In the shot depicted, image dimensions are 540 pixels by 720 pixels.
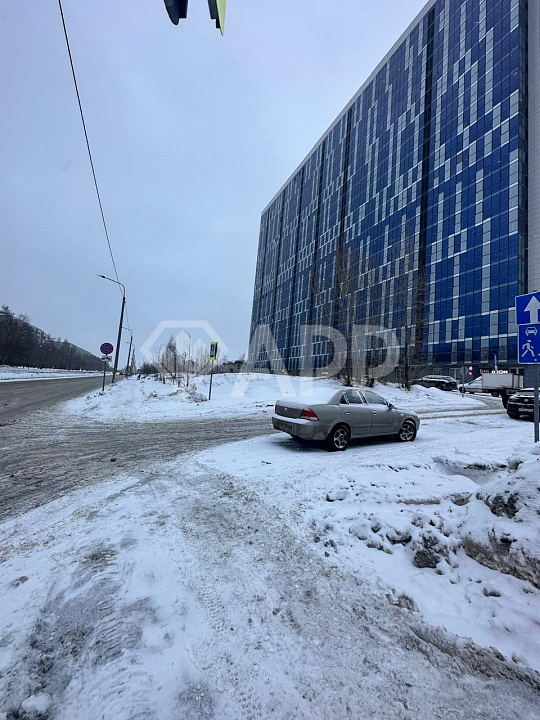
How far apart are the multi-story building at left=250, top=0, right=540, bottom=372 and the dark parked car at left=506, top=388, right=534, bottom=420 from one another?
12862mm

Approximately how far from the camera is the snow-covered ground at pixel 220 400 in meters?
13.7

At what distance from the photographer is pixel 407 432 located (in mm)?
9109

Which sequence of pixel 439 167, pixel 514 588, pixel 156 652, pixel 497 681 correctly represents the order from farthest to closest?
1. pixel 439 167
2. pixel 514 588
3. pixel 156 652
4. pixel 497 681

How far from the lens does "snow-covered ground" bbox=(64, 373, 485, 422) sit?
1373cm

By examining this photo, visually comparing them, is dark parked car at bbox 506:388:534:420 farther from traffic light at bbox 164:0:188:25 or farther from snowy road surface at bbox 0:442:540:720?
traffic light at bbox 164:0:188:25

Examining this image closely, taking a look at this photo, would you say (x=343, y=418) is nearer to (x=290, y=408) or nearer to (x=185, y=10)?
(x=290, y=408)

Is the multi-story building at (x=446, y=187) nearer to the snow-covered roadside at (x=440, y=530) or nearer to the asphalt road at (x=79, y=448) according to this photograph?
the asphalt road at (x=79, y=448)

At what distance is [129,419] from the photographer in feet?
40.2

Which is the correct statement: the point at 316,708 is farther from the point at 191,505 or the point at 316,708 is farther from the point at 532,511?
the point at 191,505

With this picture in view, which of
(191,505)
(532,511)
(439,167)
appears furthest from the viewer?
(439,167)

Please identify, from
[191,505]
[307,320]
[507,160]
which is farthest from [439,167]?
[191,505]

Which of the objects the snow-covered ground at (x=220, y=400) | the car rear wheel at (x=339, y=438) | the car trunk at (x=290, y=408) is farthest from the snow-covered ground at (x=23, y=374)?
the car rear wheel at (x=339, y=438)

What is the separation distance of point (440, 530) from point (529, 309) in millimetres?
6185

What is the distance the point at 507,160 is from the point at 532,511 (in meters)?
62.3
